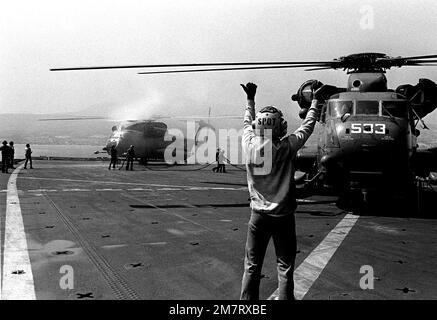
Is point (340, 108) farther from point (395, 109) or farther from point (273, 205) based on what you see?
point (273, 205)

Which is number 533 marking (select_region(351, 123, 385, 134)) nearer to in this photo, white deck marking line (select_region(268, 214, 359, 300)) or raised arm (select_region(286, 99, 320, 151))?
white deck marking line (select_region(268, 214, 359, 300))

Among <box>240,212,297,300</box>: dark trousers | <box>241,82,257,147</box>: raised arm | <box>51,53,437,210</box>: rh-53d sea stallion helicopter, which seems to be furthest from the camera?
<box>51,53,437,210</box>: rh-53d sea stallion helicopter

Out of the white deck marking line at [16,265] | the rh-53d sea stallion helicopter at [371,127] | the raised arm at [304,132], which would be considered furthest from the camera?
the rh-53d sea stallion helicopter at [371,127]

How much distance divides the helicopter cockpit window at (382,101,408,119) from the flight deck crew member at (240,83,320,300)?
817cm

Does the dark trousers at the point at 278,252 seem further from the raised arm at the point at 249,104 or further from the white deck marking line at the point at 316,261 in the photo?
the raised arm at the point at 249,104

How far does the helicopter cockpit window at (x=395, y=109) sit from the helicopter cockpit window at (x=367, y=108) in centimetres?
21

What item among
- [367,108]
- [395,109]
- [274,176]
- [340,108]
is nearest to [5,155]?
[340,108]

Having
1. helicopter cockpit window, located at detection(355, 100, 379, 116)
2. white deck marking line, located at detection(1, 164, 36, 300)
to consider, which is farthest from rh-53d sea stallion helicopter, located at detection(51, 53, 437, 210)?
white deck marking line, located at detection(1, 164, 36, 300)

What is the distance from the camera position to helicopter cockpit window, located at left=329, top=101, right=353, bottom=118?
1185 cm

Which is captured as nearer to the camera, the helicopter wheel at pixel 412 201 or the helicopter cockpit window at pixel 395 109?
the helicopter wheel at pixel 412 201

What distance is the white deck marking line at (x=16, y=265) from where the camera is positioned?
480cm

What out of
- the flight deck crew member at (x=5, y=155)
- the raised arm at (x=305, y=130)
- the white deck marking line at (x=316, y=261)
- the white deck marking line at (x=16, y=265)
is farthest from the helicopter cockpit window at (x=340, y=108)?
the flight deck crew member at (x=5, y=155)

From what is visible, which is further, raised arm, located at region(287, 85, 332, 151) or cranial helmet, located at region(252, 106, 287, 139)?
raised arm, located at region(287, 85, 332, 151)

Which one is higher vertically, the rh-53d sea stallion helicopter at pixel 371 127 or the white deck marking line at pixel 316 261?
the rh-53d sea stallion helicopter at pixel 371 127
